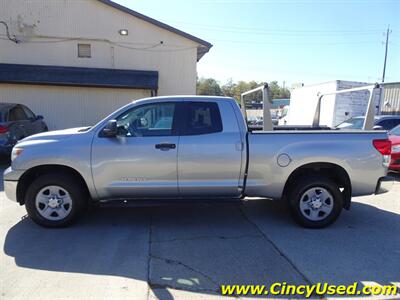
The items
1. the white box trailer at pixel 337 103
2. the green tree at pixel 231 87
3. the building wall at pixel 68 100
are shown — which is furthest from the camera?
the green tree at pixel 231 87

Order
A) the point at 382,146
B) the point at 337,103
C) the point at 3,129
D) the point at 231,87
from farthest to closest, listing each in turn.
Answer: the point at 231,87, the point at 337,103, the point at 3,129, the point at 382,146

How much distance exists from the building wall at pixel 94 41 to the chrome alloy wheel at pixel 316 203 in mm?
12418

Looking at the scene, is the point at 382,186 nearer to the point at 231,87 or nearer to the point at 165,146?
the point at 165,146

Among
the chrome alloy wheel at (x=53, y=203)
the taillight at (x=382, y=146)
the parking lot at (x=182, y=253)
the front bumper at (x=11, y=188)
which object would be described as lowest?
the parking lot at (x=182, y=253)

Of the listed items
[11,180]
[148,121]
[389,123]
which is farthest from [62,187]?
[389,123]

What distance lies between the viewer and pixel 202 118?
4.68 metres

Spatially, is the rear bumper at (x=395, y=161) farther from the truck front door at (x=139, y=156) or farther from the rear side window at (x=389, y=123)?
the truck front door at (x=139, y=156)

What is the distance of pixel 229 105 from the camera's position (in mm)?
4734

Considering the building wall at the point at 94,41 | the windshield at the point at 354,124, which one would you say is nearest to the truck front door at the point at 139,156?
the windshield at the point at 354,124

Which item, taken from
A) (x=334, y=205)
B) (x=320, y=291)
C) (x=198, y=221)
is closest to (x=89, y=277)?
(x=198, y=221)

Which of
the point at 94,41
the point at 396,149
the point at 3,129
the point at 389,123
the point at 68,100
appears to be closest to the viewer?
the point at 396,149

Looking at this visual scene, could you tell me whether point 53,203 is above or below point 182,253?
above

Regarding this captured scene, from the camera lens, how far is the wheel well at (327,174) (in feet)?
15.5

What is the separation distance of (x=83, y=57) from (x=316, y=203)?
14.3 meters
